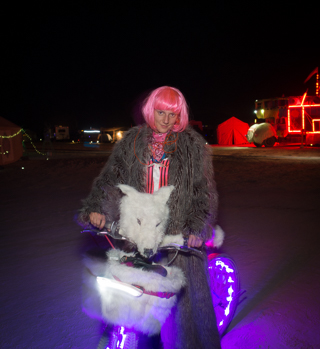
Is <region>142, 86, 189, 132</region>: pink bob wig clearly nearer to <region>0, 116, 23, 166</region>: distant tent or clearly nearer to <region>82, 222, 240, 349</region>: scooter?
<region>82, 222, 240, 349</region>: scooter

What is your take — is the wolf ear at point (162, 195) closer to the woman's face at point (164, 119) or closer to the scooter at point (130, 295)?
the scooter at point (130, 295)

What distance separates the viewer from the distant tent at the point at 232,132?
33.8 metres

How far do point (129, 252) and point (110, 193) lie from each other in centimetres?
40

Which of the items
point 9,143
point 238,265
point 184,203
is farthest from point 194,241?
point 9,143

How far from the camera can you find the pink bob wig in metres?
1.99

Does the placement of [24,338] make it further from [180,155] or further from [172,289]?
[180,155]

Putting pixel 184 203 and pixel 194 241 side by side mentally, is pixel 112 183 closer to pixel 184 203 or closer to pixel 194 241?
pixel 184 203

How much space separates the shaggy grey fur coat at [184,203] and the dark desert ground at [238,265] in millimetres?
899

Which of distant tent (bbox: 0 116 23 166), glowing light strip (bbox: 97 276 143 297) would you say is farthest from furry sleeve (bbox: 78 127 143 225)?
distant tent (bbox: 0 116 23 166)

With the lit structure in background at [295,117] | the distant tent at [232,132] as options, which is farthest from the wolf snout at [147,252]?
the distant tent at [232,132]

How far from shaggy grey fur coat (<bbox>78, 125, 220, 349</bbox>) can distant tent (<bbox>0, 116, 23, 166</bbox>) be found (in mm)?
16074

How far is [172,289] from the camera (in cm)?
160

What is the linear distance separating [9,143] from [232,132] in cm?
2361

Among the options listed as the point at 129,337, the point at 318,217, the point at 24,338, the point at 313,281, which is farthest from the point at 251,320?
the point at 318,217
